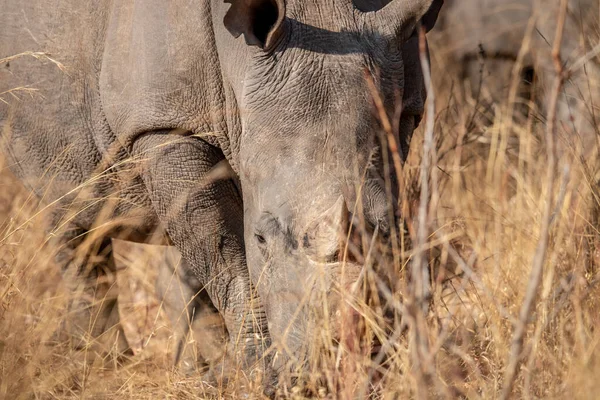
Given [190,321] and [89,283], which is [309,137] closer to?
[190,321]

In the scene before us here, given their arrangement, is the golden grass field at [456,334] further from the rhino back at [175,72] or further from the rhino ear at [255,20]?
the rhino ear at [255,20]

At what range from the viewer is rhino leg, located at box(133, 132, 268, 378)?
11.9 ft

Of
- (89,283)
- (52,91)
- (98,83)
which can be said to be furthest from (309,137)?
(89,283)

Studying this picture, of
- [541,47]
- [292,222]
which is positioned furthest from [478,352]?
[541,47]

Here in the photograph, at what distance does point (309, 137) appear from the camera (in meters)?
3.23

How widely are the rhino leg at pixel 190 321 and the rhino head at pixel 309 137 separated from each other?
83 cm

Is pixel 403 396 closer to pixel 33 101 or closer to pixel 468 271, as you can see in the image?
pixel 468 271

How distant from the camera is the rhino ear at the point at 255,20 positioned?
10.8 ft

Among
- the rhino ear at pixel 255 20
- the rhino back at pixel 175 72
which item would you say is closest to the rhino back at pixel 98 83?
the rhino back at pixel 175 72

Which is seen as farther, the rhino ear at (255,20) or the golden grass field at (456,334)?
the rhino ear at (255,20)

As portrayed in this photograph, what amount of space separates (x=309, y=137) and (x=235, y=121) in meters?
0.40

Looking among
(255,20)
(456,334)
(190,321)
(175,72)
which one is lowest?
(190,321)

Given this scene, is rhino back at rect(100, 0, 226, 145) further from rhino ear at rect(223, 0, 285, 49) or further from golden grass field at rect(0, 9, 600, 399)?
golden grass field at rect(0, 9, 600, 399)

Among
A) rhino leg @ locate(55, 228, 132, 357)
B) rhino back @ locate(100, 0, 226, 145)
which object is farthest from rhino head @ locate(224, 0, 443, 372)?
rhino leg @ locate(55, 228, 132, 357)
